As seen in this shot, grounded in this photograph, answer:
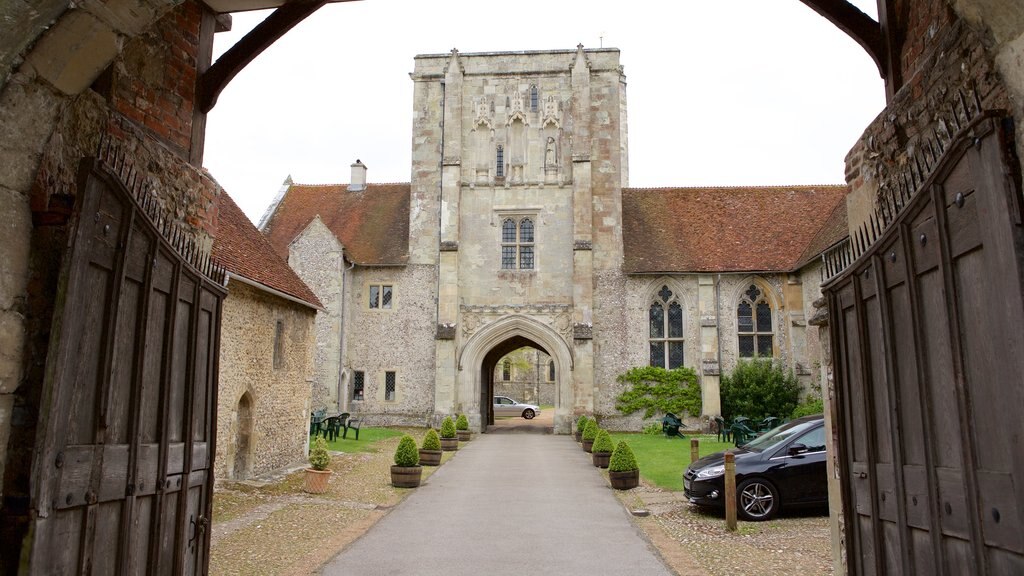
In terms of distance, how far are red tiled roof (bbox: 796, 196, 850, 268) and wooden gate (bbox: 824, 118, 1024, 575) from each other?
19833 millimetres

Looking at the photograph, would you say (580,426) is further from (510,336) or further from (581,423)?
(510,336)

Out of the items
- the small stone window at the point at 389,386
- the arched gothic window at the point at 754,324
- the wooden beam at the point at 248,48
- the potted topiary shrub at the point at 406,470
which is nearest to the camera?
the wooden beam at the point at 248,48

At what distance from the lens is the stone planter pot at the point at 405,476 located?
45.9ft

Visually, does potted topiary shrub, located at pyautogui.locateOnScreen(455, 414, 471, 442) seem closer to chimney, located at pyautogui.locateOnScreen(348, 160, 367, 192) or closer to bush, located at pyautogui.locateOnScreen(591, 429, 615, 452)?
bush, located at pyautogui.locateOnScreen(591, 429, 615, 452)

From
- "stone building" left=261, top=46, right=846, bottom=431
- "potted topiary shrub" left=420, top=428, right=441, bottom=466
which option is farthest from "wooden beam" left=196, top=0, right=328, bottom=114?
"stone building" left=261, top=46, right=846, bottom=431

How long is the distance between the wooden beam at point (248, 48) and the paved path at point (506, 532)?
485cm

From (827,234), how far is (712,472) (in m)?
17.0

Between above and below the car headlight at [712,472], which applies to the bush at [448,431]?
above

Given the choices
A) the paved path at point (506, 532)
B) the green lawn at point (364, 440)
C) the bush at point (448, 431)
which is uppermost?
the bush at point (448, 431)

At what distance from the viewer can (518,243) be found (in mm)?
29031

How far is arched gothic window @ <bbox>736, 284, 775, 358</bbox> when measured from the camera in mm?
27562

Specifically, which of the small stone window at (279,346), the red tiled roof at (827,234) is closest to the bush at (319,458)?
the small stone window at (279,346)

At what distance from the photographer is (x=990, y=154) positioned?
3.19 m

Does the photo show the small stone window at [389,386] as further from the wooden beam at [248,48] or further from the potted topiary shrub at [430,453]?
the wooden beam at [248,48]
